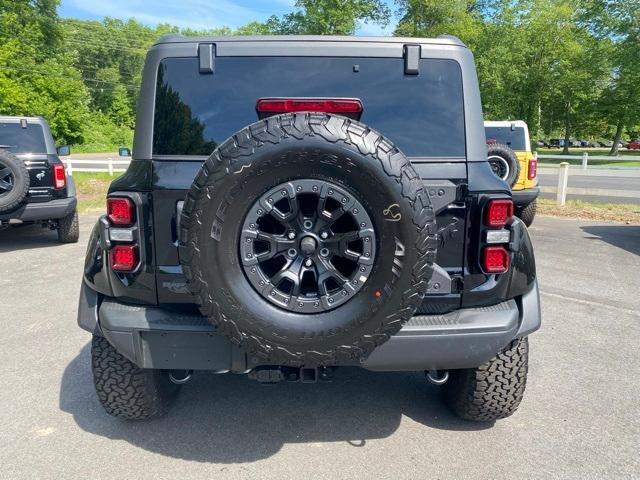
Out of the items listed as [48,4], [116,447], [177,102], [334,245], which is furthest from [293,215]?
[48,4]

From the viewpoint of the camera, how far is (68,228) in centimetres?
775

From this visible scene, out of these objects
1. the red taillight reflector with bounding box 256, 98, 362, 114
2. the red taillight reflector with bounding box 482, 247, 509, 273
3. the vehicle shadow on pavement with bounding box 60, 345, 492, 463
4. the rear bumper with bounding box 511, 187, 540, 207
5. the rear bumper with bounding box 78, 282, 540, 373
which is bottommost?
the vehicle shadow on pavement with bounding box 60, 345, 492, 463

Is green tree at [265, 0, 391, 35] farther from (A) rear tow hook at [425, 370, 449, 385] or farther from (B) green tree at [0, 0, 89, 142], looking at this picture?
(A) rear tow hook at [425, 370, 449, 385]

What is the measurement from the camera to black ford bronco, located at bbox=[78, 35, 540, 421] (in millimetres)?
2068

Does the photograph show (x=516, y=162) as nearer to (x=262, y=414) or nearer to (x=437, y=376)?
(x=437, y=376)

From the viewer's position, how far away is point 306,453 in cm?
264

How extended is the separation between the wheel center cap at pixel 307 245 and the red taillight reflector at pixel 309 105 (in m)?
0.59

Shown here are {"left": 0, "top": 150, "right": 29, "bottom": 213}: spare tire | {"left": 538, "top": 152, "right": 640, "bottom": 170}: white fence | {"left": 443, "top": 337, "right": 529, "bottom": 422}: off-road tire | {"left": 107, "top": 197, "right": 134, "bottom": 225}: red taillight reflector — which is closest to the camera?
{"left": 107, "top": 197, "right": 134, "bottom": 225}: red taillight reflector

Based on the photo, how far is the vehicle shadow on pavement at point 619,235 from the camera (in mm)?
Answer: 7684

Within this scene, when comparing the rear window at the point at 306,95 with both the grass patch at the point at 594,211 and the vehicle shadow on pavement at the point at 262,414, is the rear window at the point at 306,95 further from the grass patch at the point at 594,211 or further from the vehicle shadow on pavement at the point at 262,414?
the grass patch at the point at 594,211

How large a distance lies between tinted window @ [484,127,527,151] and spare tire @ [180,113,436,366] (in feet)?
25.8

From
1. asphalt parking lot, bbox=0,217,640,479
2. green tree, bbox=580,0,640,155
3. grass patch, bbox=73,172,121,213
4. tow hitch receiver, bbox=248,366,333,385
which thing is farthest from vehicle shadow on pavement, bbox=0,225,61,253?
green tree, bbox=580,0,640,155

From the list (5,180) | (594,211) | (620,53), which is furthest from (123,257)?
(620,53)

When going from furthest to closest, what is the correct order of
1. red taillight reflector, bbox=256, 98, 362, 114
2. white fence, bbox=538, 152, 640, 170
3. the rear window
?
white fence, bbox=538, 152, 640, 170
the rear window
red taillight reflector, bbox=256, 98, 362, 114
